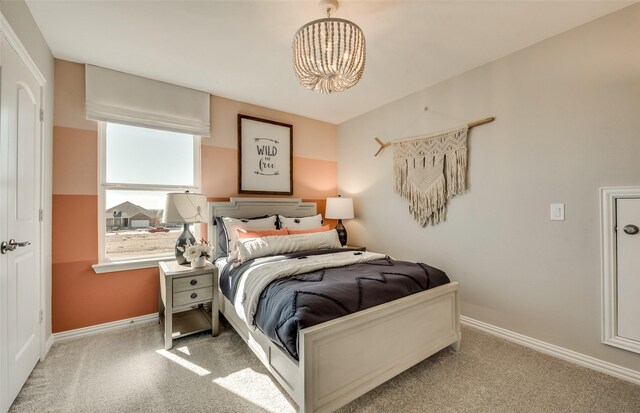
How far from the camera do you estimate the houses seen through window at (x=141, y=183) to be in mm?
2682

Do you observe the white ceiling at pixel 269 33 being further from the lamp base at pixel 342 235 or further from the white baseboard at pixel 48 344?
the white baseboard at pixel 48 344

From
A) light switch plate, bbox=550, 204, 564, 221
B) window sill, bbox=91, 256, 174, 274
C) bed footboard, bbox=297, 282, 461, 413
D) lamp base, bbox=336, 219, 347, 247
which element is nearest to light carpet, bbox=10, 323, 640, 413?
bed footboard, bbox=297, 282, 461, 413

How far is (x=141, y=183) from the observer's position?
2811mm

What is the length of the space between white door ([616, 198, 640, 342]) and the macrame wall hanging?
109 centimetres

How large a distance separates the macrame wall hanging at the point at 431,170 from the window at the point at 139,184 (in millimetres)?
2346

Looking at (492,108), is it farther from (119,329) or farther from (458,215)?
(119,329)

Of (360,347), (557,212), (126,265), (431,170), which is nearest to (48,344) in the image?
(126,265)

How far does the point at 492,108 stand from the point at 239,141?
105 inches

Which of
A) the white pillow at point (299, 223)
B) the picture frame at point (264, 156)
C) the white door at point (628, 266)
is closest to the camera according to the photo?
the white door at point (628, 266)

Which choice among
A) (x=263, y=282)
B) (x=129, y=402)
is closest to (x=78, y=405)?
(x=129, y=402)

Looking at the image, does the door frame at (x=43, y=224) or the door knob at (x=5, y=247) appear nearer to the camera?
the door knob at (x=5, y=247)

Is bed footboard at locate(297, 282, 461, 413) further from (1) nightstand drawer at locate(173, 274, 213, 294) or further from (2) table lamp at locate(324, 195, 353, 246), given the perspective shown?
(2) table lamp at locate(324, 195, 353, 246)

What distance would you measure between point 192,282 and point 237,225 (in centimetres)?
73

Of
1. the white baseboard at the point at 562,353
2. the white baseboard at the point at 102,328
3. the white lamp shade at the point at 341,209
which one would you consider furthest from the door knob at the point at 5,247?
the white baseboard at the point at 562,353
